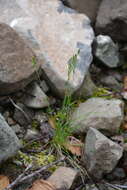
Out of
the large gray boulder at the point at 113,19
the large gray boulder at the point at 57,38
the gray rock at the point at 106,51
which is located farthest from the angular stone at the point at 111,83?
the large gray boulder at the point at 113,19

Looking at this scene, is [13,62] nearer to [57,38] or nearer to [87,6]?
[57,38]

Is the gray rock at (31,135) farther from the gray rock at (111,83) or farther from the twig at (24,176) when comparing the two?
the gray rock at (111,83)

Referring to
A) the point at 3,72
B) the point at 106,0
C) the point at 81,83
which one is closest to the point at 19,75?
the point at 3,72

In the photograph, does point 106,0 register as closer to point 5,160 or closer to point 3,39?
point 3,39

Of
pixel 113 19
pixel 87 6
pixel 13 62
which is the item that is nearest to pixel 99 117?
pixel 13 62

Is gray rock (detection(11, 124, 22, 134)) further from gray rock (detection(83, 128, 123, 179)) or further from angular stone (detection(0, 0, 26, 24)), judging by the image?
angular stone (detection(0, 0, 26, 24))

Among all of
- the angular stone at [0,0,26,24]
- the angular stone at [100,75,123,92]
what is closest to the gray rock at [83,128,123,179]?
the angular stone at [100,75,123,92]
